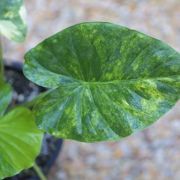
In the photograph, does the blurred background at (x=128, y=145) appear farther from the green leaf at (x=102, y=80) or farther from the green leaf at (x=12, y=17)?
the green leaf at (x=102, y=80)

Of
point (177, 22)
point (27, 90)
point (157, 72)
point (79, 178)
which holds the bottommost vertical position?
point (79, 178)

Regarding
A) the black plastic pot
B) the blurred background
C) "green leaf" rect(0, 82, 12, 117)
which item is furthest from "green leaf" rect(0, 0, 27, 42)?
the blurred background

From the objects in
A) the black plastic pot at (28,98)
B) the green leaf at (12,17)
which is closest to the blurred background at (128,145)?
the black plastic pot at (28,98)

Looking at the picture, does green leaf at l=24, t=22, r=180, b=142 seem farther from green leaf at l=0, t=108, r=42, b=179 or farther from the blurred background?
the blurred background

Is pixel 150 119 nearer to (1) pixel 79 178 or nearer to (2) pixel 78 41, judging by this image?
(2) pixel 78 41

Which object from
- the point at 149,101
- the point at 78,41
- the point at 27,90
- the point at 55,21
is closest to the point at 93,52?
the point at 78,41

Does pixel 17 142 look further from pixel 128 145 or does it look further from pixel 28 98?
pixel 128 145
